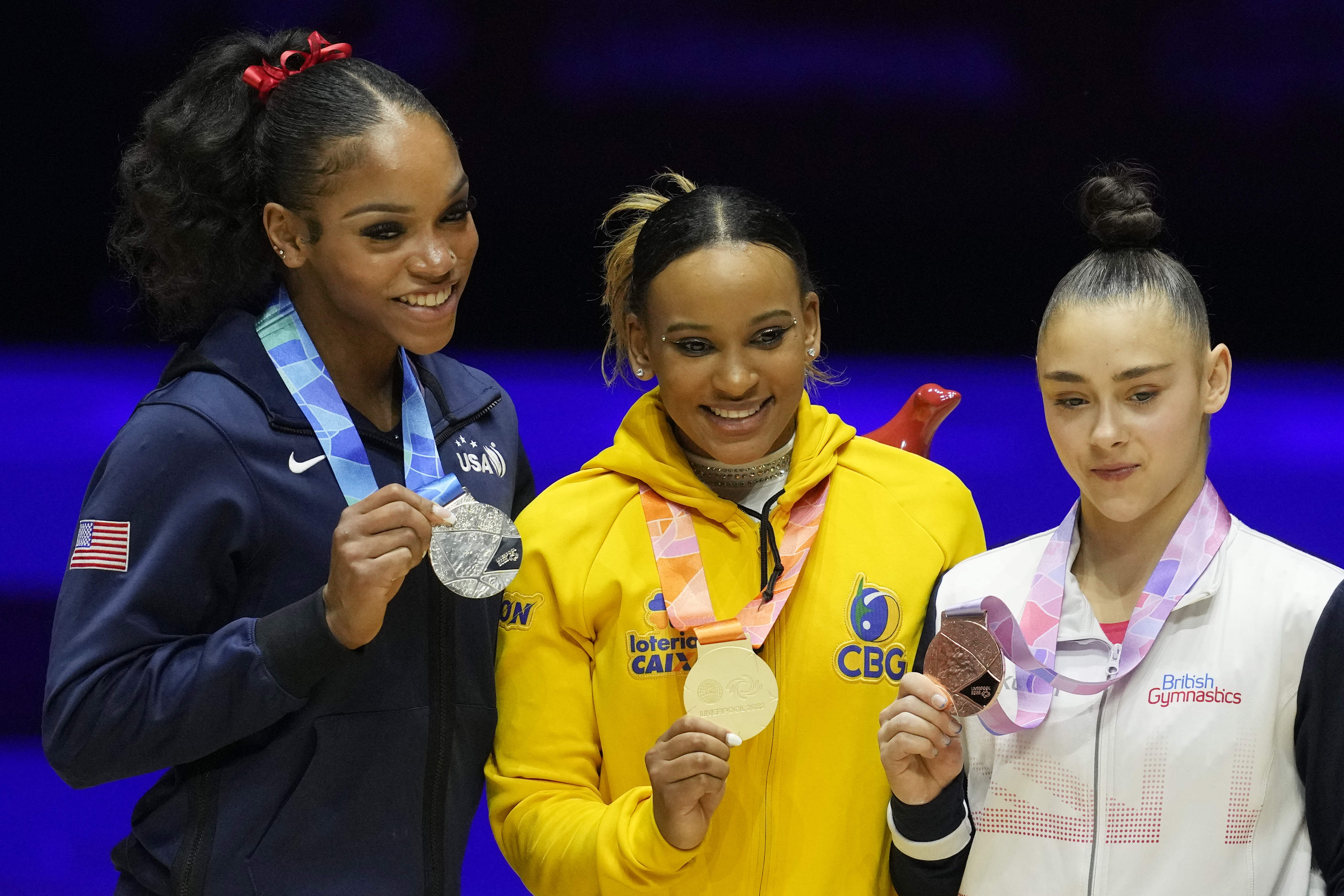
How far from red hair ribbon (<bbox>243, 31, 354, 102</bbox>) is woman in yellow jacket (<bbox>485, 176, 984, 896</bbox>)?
0.60 metres

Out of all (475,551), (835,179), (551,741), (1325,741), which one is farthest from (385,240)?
(835,179)

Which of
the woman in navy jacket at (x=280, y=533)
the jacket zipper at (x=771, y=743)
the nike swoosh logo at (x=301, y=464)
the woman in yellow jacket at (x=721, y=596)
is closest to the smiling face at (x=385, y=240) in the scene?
the woman in navy jacket at (x=280, y=533)

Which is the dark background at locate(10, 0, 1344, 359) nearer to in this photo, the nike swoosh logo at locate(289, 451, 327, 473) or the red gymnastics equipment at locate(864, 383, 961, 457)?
the red gymnastics equipment at locate(864, 383, 961, 457)

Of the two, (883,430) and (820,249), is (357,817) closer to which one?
(883,430)

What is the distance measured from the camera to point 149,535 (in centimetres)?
204

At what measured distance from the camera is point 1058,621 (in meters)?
2.12

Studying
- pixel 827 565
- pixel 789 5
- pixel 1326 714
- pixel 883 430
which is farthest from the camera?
pixel 789 5

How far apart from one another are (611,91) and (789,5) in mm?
604

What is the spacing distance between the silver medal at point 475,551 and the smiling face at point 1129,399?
2.77 feet

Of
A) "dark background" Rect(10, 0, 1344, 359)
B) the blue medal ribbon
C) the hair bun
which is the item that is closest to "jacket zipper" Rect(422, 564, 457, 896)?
the blue medal ribbon

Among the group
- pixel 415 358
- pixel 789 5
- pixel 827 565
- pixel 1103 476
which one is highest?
pixel 789 5

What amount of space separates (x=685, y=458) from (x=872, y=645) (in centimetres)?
45

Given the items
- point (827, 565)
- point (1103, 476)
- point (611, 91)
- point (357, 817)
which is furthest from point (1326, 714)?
point (611, 91)

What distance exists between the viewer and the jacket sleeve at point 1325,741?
1.90m
